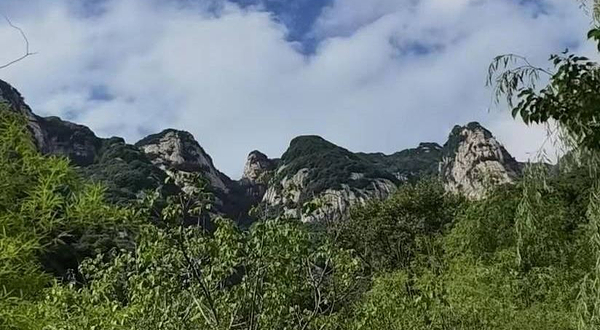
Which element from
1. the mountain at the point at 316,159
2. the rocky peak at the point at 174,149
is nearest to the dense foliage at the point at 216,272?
the mountain at the point at 316,159

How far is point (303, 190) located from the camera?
460 centimetres

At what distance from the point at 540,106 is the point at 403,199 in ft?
47.2

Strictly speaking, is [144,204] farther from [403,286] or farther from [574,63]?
[403,286]

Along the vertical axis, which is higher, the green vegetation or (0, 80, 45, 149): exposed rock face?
the green vegetation

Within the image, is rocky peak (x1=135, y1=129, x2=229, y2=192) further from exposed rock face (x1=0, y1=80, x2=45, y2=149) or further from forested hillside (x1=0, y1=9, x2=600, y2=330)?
exposed rock face (x1=0, y1=80, x2=45, y2=149)

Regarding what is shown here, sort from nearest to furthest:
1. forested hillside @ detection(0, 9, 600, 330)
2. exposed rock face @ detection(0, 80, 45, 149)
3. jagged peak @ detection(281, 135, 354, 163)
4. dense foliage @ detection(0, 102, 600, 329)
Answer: forested hillside @ detection(0, 9, 600, 330) → dense foliage @ detection(0, 102, 600, 329) → exposed rock face @ detection(0, 80, 45, 149) → jagged peak @ detection(281, 135, 354, 163)

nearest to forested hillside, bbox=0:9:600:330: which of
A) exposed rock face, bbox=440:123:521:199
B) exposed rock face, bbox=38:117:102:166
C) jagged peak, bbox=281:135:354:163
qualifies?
exposed rock face, bbox=440:123:521:199

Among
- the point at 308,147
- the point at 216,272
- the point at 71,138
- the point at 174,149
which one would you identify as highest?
the point at 71,138

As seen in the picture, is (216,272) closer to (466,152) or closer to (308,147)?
(308,147)

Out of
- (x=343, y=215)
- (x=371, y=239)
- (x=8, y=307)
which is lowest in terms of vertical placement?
(x=8, y=307)

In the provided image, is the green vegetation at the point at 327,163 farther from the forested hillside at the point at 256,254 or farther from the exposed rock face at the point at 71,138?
the forested hillside at the point at 256,254

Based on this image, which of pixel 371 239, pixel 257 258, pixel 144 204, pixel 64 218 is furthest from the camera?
pixel 371 239

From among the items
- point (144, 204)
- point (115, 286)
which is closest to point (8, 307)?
point (144, 204)

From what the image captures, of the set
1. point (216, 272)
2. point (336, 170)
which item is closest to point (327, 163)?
point (336, 170)
